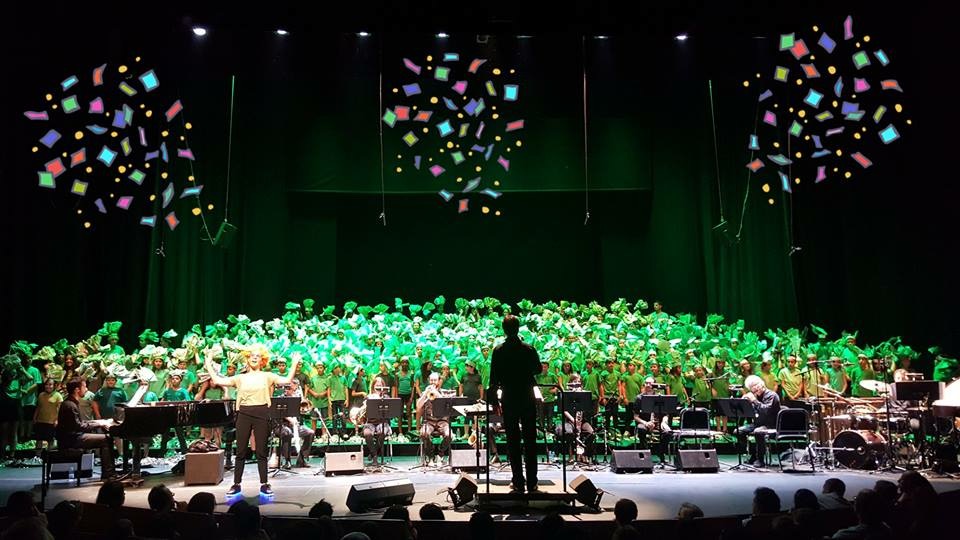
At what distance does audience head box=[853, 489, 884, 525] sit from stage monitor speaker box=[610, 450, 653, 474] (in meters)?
5.93

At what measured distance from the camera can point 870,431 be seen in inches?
407

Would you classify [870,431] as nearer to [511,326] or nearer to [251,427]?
[511,326]

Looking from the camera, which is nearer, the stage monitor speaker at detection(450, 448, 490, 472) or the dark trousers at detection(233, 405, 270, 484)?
the dark trousers at detection(233, 405, 270, 484)

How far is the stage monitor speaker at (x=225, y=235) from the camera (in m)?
15.8

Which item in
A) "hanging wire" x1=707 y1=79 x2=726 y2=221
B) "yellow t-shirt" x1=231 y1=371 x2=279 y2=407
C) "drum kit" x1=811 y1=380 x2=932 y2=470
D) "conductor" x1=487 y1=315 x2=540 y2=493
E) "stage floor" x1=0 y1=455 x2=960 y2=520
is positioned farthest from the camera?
"hanging wire" x1=707 y1=79 x2=726 y2=221

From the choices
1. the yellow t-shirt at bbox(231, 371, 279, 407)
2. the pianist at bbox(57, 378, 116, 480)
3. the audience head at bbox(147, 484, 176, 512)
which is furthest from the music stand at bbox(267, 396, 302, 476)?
the audience head at bbox(147, 484, 176, 512)

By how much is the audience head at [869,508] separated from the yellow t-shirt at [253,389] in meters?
5.97

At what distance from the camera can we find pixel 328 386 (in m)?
12.8

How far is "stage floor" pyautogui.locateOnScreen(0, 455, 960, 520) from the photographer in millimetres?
7008

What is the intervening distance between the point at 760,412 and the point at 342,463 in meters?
5.85

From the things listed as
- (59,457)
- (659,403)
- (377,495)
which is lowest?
(377,495)

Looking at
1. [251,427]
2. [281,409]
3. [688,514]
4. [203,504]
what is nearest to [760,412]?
[281,409]

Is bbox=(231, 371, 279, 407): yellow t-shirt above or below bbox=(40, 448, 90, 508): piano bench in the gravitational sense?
above

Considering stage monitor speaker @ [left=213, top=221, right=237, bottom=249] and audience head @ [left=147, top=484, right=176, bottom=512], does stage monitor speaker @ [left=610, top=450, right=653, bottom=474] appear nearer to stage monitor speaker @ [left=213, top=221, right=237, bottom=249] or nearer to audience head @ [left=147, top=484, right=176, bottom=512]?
audience head @ [left=147, top=484, right=176, bottom=512]
